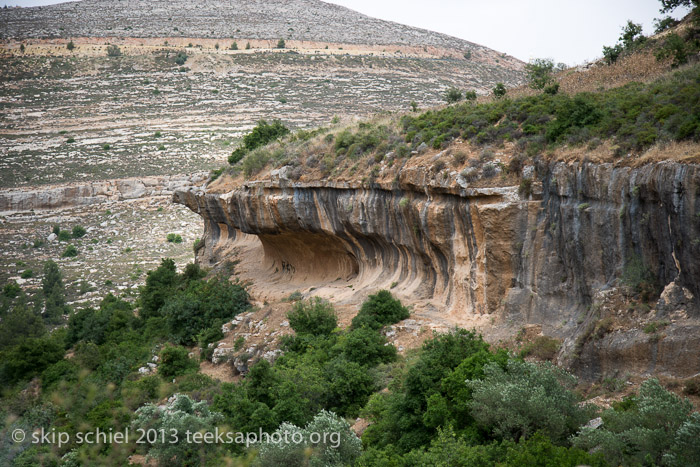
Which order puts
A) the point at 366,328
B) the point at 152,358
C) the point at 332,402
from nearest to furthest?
the point at 332,402 < the point at 366,328 < the point at 152,358

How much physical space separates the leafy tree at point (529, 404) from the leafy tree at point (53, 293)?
36200 millimetres

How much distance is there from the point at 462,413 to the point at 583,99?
328 inches

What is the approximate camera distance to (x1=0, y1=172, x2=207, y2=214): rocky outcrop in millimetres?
55781

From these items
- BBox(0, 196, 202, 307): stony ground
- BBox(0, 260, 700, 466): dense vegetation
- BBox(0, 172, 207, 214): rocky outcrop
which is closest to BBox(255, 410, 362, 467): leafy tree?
BBox(0, 260, 700, 466): dense vegetation

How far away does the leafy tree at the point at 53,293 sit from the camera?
1606 inches

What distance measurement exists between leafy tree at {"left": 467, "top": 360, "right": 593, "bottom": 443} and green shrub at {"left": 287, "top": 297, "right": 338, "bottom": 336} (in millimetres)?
9054

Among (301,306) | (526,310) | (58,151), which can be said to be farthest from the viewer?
(58,151)

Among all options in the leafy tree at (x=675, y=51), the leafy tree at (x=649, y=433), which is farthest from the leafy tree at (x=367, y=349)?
the leafy tree at (x=675, y=51)

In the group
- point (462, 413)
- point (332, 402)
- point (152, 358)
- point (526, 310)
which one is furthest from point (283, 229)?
point (462, 413)

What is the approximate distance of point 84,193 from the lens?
57.0m

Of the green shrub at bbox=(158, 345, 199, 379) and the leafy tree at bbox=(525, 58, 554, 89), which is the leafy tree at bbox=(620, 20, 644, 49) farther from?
the green shrub at bbox=(158, 345, 199, 379)

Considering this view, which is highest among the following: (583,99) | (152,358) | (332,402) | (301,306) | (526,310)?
(583,99)

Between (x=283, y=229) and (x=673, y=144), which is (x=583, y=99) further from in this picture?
(x=283, y=229)

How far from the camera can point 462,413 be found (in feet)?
38.4
